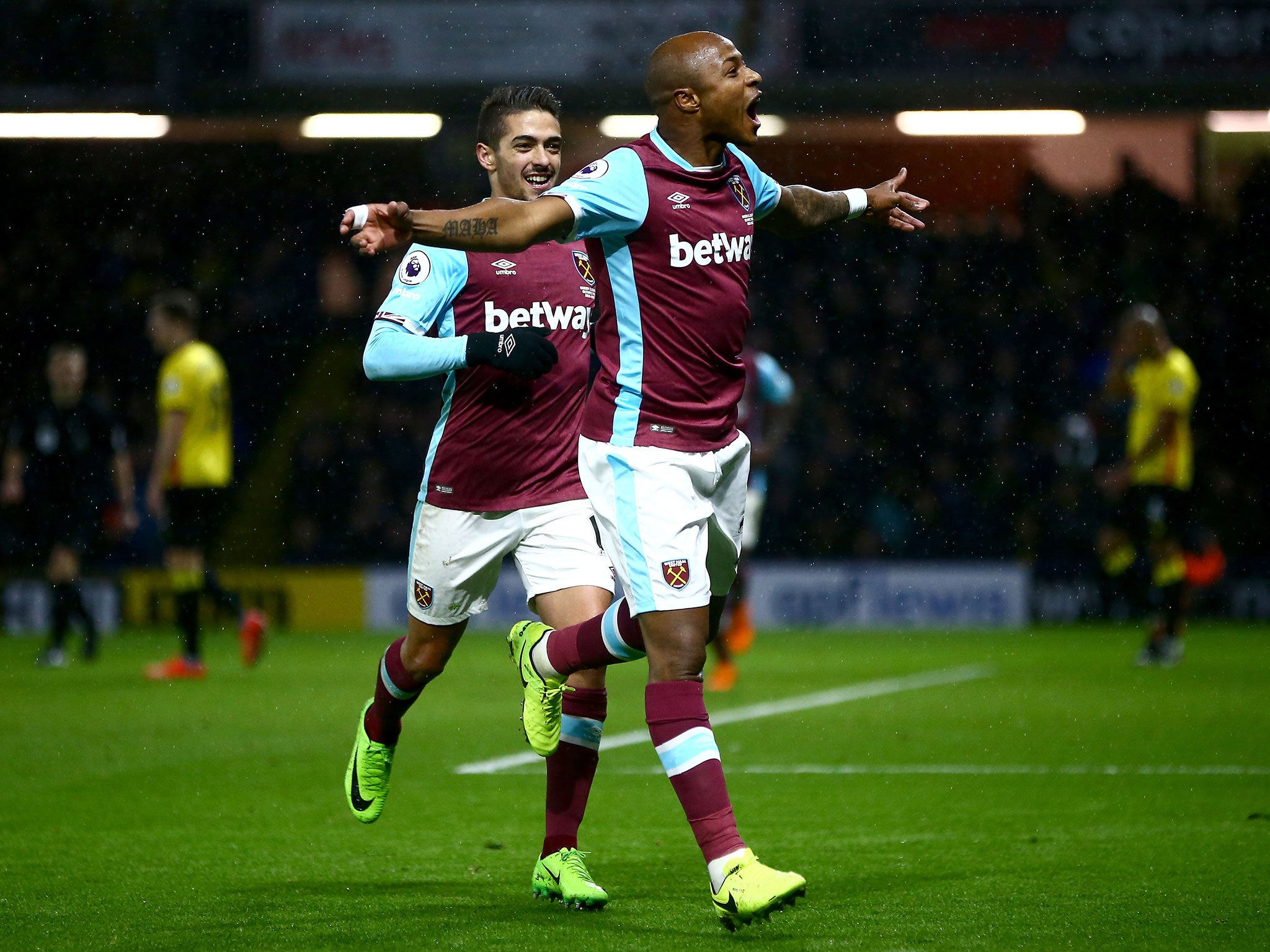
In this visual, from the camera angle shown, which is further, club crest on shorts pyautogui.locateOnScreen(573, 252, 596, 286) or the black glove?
club crest on shorts pyautogui.locateOnScreen(573, 252, 596, 286)

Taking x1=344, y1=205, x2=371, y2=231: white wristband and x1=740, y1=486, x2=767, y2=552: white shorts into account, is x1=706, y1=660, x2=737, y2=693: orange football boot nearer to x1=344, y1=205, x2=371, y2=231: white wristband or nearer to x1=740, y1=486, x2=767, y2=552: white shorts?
x1=740, y1=486, x2=767, y2=552: white shorts

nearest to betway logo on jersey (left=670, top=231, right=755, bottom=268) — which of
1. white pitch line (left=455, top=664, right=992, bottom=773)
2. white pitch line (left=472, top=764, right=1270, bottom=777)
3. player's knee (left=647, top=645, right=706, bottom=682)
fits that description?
player's knee (left=647, top=645, right=706, bottom=682)

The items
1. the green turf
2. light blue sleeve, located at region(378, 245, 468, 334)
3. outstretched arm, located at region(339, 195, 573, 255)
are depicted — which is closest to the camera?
outstretched arm, located at region(339, 195, 573, 255)

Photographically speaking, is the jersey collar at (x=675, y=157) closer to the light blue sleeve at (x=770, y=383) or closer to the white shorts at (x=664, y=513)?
the white shorts at (x=664, y=513)

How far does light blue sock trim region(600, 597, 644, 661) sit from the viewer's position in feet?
14.1

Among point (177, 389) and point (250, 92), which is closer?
point (177, 389)

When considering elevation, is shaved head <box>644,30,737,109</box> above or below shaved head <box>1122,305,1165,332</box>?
above

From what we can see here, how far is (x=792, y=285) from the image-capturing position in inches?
804

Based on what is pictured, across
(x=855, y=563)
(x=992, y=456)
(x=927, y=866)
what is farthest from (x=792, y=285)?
(x=927, y=866)

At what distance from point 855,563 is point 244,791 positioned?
34.7 ft

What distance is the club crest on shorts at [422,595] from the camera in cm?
503

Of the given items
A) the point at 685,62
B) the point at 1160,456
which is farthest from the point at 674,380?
the point at 1160,456

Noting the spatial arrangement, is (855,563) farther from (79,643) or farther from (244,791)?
(244,791)

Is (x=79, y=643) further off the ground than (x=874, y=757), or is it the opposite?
(x=874, y=757)
